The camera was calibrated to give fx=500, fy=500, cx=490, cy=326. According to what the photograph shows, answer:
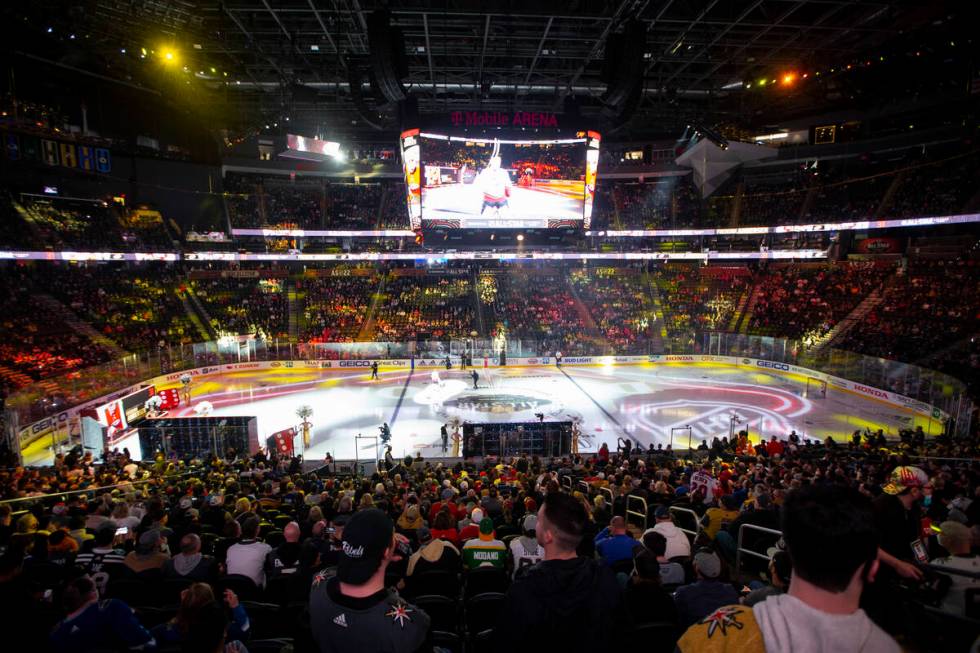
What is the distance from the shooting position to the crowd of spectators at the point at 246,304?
119 ft

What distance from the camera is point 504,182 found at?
2097cm

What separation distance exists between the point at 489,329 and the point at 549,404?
48.6 ft

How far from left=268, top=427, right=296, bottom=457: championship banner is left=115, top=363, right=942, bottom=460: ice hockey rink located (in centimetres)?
84

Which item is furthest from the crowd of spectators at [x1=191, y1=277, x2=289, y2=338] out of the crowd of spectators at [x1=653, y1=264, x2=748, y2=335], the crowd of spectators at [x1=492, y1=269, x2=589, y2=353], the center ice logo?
the crowd of spectators at [x1=653, y1=264, x2=748, y2=335]

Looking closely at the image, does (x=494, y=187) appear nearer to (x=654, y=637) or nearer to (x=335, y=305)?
(x=654, y=637)

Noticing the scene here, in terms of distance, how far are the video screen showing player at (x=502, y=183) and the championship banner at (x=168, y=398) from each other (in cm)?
1414

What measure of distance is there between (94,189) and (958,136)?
57.1 metres

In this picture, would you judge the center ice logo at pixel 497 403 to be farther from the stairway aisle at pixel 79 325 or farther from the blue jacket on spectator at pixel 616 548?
the stairway aisle at pixel 79 325

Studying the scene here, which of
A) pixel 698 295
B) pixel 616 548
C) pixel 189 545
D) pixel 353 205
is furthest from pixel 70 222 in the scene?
pixel 698 295

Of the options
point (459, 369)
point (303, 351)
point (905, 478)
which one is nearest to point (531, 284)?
point (459, 369)

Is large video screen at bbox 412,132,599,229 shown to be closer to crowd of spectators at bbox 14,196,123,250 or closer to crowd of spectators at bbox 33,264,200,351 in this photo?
crowd of spectators at bbox 33,264,200,351

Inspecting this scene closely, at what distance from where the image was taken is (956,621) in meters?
2.54

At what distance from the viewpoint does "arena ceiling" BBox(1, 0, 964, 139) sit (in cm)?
1831

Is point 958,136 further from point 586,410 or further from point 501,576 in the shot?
point 501,576
